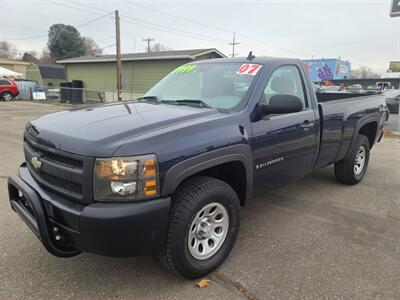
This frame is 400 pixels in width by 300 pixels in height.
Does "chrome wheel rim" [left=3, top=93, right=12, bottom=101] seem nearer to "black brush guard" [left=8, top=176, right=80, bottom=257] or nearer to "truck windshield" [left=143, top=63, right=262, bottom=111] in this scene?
"truck windshield" [left=143, top=63, right=262, bottom=111]

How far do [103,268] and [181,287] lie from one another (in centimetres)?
73

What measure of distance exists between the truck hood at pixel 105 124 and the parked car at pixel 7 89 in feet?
82.9

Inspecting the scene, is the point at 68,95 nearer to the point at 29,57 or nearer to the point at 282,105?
the point at 282,105

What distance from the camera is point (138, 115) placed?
2867mm

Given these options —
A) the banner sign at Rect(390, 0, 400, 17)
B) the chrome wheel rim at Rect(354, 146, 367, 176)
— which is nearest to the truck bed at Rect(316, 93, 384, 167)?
the chrome wheel rim at Rect(354, 146, 367, 176)

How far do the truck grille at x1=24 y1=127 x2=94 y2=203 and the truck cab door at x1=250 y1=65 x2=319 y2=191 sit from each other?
145cm

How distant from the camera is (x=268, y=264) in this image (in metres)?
2.95

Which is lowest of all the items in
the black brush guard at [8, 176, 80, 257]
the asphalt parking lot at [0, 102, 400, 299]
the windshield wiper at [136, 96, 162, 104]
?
the asphalt parking lot at [0, 102, 400, 299]

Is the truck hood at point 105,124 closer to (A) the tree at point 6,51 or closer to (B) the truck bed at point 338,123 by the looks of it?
(B) the truck bed at point 338,123

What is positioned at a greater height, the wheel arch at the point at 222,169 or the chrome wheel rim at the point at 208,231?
the wheel arch at the point at 222,169

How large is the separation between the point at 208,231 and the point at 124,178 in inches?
38.4

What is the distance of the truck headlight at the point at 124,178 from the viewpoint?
2.17m

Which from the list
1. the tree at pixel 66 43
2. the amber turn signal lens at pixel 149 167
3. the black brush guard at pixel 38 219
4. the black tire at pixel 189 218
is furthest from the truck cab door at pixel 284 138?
the tree at pixel 66 43

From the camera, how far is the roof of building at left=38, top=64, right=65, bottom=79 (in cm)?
4271
